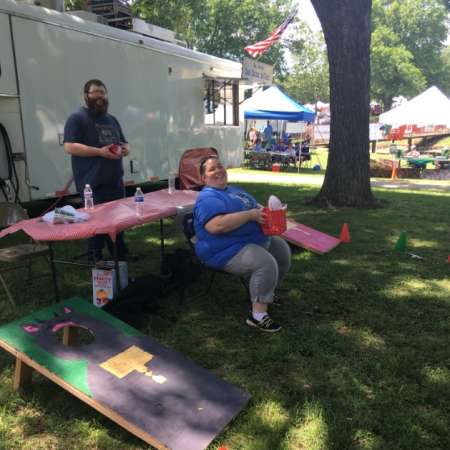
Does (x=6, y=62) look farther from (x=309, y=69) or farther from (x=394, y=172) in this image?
(x=309, y=69)


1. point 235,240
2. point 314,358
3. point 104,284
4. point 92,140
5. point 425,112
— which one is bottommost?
point 314,358

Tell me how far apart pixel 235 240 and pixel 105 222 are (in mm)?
956

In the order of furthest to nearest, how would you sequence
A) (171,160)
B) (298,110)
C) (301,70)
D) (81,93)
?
1. (301,70)
2. (298,110)
3. (171,160)
4. (81,93)

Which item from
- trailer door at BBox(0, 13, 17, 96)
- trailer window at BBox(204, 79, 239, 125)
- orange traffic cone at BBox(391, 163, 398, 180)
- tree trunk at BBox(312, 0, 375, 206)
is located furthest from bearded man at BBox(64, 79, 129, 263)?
orange traffic cone at BBox(391, 163, 398, 180)

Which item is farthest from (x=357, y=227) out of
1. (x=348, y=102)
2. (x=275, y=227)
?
(x=275, y=227)

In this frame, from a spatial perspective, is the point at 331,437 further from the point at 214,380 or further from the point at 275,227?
the point at 275,227

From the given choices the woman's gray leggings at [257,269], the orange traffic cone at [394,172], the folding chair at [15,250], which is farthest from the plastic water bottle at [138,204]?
the orange traffic cone at [394,172]

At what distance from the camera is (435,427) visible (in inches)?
89.6

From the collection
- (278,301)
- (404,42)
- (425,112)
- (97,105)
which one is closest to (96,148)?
(97,105)

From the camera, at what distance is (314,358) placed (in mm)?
2934

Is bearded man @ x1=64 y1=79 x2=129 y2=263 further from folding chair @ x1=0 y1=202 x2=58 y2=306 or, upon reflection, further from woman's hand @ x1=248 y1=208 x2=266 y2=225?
woman's hand @ x1=248 y1=208 x2=266 y2=225

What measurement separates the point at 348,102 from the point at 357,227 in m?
2.34

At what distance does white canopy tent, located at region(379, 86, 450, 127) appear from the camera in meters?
25.2

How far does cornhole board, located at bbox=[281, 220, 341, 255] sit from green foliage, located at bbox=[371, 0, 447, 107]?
46.5 metres
